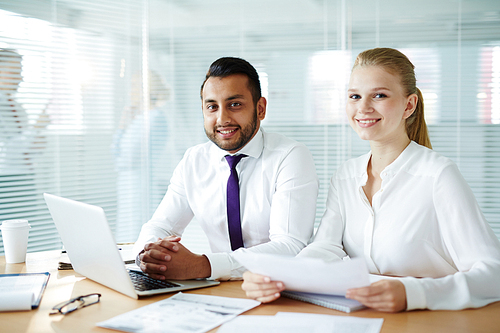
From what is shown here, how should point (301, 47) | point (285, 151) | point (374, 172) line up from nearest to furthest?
point (374, 172)
point (285, 151)
point (301, 47)

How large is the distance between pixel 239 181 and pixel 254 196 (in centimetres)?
10

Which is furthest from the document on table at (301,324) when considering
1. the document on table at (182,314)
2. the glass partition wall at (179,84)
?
the glass partition wall at (179,84)

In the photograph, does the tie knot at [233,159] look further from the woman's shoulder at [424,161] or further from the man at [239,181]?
the woman's shoulder at [424,161]

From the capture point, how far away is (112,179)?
3.73m

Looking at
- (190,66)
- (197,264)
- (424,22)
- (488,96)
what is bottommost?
(197,264)

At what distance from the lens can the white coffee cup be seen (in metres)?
1.71

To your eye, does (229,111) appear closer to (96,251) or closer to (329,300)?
(96,251)

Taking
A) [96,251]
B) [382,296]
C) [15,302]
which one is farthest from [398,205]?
[15,302]

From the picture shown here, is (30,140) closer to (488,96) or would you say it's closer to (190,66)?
(190,66)

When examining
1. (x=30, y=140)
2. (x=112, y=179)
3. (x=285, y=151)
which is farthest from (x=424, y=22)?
(x=30, y=140)

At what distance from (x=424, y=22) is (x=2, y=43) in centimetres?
315

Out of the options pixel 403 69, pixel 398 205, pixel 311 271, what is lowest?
pixel 311 271

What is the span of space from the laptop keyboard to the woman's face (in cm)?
82

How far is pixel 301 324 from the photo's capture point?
1.05 meters
